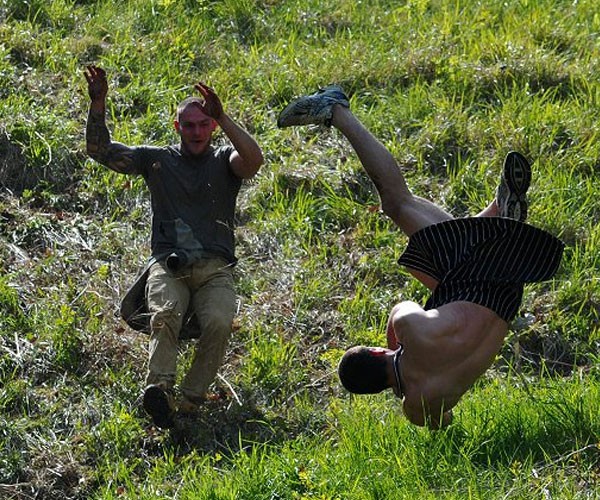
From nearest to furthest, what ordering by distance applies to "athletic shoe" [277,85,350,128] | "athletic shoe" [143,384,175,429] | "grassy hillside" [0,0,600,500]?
"grassy hillside" [0,0,600,500] → "athletic shoe" [143,384,175,429] → "athletic shoe" [277,85,350,128]

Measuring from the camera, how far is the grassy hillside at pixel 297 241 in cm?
698

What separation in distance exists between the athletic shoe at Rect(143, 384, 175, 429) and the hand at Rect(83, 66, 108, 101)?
1686mm

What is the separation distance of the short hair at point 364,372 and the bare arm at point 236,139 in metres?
1.64

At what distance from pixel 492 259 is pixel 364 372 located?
2.85 ft

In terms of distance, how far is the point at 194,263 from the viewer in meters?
8.00

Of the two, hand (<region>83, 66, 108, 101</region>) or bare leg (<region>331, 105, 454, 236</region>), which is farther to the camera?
hand (<region>83, 66, 108, 101</region>)

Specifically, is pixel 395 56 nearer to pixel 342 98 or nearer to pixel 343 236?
pixel 343 236

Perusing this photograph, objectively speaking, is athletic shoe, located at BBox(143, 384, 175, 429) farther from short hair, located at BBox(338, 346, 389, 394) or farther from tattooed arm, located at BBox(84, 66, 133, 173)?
tattooed arm, located at BBox(84, 66, 133, 173)

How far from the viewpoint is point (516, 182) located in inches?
276

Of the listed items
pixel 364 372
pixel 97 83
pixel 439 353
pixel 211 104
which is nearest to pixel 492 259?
pixel 439 353

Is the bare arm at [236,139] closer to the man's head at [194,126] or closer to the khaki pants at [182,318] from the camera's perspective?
the man's head at [194,126]

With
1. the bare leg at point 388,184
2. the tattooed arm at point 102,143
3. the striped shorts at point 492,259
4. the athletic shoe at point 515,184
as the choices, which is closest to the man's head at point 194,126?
the tattooed arm at point 102,143

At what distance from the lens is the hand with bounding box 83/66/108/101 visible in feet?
25.6

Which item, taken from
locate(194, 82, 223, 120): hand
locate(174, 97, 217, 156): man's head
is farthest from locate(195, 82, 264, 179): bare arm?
locate(174, 97, 217, 156): man's head
